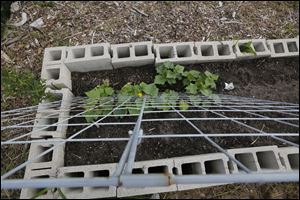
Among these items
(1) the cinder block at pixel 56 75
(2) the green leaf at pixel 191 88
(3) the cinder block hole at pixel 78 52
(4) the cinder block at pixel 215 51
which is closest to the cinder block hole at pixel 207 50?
(4) the cinder block at pixel 215 51

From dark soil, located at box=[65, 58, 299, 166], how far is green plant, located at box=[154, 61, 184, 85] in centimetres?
10

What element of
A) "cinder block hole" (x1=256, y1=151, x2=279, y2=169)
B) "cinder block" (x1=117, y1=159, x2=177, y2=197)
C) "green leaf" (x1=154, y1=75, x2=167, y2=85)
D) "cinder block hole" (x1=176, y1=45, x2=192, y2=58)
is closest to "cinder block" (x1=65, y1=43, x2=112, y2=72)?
"green leaf" (x1=154, y1=75, x2=167, y2=85)

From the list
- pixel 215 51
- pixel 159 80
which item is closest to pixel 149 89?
pixel 159 80

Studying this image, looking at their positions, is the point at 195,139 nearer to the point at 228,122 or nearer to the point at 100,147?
the point at 228,122

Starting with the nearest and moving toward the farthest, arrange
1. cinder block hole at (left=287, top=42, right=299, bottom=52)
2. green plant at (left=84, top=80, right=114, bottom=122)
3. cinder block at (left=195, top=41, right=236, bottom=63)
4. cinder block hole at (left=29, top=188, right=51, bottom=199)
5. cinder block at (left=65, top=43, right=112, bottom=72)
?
cinder block hole at (left=29, top=188, right=51, bottom=199), green plant at (left=84, top=80, right=114, bottom=122), cinder block at (left=65, top=43, right=112, bottom=72), cinder block at (left=195, top=41, right=236, bottom=63), cinder block hole at (left=287, top=42, right=299, bottom=52)

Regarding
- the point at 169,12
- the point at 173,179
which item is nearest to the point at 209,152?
the point at 169,12

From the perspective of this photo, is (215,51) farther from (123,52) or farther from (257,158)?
(257,158)

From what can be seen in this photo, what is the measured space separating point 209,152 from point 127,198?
0.63m

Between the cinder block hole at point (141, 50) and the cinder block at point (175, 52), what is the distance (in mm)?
90

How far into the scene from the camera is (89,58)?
6.88ft

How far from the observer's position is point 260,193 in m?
2.01

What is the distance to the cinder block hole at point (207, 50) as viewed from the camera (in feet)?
7.44

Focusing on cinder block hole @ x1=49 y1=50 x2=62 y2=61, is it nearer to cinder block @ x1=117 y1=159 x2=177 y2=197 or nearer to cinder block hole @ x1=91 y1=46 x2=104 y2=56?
cinder block hole @ x1=91 y1=46 x2=104 y2=56

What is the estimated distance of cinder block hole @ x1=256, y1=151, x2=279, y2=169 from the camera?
6.33 ft
